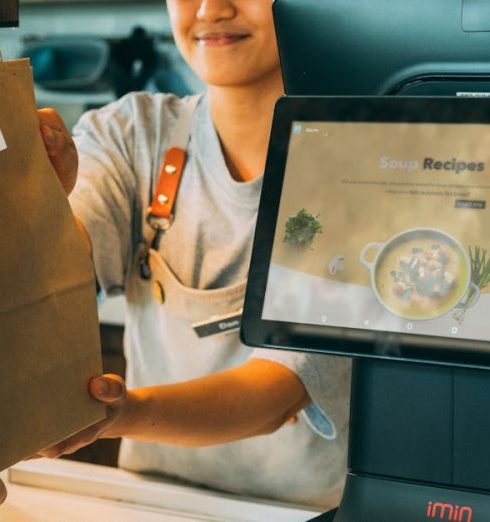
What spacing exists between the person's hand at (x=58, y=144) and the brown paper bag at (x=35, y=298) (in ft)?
0.12

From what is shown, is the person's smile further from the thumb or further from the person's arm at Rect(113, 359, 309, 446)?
the thumb

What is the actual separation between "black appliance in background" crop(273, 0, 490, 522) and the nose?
392 mm

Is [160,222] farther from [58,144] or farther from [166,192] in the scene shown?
[58,144]

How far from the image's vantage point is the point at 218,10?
117cm

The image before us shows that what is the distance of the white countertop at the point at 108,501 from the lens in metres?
0.94

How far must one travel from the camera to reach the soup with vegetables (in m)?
0.66

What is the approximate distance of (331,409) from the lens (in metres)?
1.12

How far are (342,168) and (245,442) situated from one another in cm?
65

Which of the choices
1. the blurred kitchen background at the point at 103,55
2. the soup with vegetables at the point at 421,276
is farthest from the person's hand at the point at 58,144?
the blurred kitchen background at the point at 103,55

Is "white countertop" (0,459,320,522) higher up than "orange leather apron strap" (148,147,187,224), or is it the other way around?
"orange leather apron strap" (148,147,187,224)

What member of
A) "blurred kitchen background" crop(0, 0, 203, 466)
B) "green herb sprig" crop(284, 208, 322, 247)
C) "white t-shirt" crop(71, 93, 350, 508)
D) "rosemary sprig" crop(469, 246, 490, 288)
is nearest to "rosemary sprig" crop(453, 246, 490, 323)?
"rosemary sprig" crop(469, 246, 490, 288)

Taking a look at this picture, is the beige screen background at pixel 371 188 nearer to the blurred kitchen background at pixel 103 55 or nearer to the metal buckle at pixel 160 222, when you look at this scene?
the metal buckle at pixel 160 222

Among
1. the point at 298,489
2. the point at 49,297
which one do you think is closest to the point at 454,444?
the point at 49,297

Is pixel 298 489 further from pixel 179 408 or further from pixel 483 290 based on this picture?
pixel 483 290
